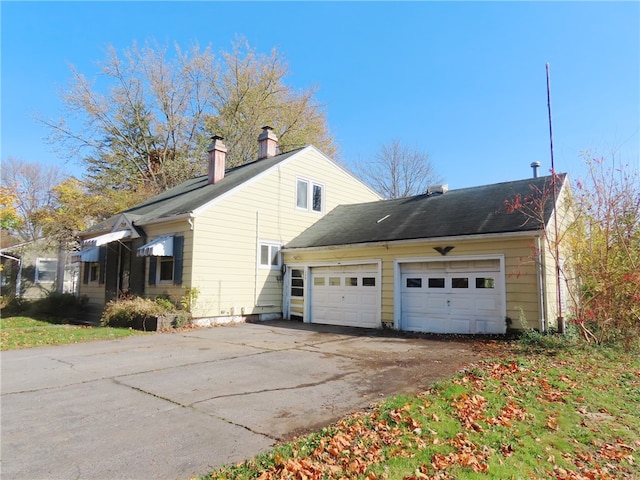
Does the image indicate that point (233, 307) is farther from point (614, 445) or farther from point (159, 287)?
point (614, 445)

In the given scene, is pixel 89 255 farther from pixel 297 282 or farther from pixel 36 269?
pixel 36 269

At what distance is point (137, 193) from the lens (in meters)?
25.7

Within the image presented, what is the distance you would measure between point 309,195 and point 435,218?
20.9ft

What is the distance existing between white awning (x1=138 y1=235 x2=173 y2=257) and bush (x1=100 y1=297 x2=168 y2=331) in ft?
5.16

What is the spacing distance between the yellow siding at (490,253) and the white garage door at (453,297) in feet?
0.98

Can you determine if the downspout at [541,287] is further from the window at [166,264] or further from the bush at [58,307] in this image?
the bush at [58,307]

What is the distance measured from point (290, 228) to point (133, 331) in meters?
7.05

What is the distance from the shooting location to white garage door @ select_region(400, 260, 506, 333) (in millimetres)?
10578

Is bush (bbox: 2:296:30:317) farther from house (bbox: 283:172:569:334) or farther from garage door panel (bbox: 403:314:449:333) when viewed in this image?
garage door panel (bbox: 403:314:449:333)

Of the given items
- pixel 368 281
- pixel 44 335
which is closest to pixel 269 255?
pixel 368 281

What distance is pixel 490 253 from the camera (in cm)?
1056

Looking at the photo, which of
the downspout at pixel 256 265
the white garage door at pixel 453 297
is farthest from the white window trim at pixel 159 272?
the white garage door at pixel 453 297

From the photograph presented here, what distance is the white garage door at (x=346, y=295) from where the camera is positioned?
1295 cm

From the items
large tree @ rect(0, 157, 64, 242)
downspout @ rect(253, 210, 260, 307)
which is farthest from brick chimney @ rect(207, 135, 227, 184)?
large tree @ rect(0, 157, 64, 242)
